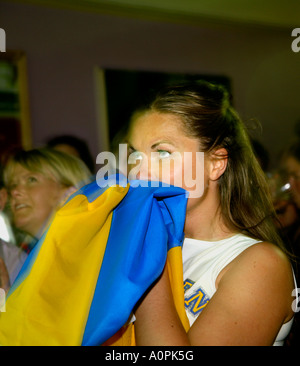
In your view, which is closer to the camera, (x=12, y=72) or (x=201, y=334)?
(x=201, y=334)

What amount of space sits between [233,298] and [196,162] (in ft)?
1.12

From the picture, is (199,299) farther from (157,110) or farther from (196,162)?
(157,110)

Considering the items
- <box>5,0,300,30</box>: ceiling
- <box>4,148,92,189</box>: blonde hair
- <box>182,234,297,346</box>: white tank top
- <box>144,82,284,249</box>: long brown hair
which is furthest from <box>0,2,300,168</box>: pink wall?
<box>182,234,297,346</box>: white tank top

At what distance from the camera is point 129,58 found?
10.4 ft

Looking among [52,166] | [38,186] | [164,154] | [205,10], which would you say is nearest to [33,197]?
[38,186]

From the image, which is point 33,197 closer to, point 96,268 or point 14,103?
point 96,268

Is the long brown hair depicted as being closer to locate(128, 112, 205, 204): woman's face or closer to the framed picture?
locate(128, 112, 205, 204): woman's face

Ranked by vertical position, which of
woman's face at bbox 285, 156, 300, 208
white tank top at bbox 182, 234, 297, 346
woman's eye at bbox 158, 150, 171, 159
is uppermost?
woman's eye at bbox 158, 150, 171, 159

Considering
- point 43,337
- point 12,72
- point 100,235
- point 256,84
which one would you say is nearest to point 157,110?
point 100,235

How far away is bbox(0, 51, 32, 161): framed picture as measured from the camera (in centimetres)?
268

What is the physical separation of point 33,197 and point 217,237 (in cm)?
105

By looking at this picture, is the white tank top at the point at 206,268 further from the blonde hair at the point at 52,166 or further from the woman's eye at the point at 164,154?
the blonde hair at the point at 52,166

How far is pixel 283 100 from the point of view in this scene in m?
3.87

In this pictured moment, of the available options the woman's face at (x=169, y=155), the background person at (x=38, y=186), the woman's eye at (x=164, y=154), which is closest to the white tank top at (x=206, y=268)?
the woman's face at (x=169, y=155)
